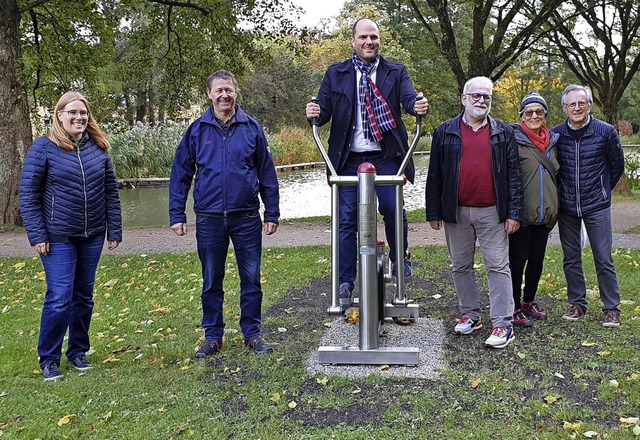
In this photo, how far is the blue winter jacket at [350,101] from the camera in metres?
5.15

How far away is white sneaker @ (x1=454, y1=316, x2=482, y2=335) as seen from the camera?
17.4ft

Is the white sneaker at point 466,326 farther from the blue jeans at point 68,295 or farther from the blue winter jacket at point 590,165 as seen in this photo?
the blue jeans at point 68,295

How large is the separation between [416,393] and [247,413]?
3.38 feet

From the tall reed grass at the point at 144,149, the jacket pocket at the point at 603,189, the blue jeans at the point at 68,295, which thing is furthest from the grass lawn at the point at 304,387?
the tall reed grass at the point at 144,149

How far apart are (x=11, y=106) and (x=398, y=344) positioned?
960 centimetres

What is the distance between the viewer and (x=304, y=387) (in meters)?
4.36

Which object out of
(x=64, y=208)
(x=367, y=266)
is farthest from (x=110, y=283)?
(x=367, y=266)

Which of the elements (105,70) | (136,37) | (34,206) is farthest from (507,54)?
(105,70)

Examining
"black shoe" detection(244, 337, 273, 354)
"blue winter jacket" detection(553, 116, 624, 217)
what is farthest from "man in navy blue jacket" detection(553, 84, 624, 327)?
"black shoe" detection(244, 337, 273, 354)

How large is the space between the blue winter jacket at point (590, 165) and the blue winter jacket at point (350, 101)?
4.29 feet

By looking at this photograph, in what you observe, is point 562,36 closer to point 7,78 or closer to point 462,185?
point 7,78

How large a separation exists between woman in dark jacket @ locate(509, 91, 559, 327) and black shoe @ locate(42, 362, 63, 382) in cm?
350

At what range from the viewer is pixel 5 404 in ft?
14.0

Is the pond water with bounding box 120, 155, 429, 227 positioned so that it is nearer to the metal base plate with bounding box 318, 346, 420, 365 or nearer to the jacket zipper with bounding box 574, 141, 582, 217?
the jacket zipper with bounding box 574, 141, 582, 217
